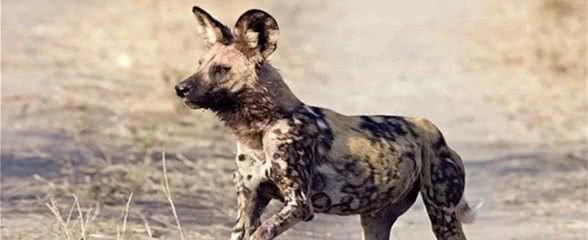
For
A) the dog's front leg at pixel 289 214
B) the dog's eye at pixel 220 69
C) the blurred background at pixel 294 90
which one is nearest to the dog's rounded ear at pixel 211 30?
the dog's eye at pixel 220 69

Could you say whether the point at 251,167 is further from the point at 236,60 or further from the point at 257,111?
the point at 236,60

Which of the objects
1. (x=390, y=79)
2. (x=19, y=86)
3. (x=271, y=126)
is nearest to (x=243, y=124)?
(x=271, y=126)

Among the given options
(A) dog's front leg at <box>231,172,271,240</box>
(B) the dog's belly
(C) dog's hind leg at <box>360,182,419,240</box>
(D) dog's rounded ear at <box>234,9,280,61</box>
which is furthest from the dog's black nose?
(C) dog's hind leg at <box>360,182,419,240</box>

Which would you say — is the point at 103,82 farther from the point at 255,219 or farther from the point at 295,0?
the point at 295,0

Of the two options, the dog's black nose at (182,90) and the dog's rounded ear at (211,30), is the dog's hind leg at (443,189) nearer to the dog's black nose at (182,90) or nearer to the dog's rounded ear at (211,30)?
the dog's rounded ear at (211,30)

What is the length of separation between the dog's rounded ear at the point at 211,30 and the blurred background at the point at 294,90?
0.92 meters

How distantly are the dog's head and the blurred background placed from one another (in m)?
0.91

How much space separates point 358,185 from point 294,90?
347 inches

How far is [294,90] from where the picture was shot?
49.5ft

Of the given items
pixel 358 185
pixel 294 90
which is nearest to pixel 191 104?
pixel 358 185

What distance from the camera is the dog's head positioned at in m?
6.04

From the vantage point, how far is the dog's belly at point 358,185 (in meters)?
6.19

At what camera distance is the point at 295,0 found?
84.9 feet

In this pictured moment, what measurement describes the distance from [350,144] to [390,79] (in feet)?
33.6
